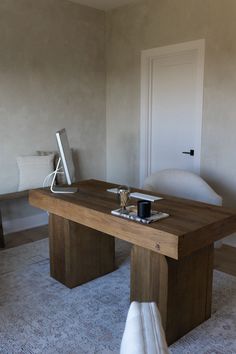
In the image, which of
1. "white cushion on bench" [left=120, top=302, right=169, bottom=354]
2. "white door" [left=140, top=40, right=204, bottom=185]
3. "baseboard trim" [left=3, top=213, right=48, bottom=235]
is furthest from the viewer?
"baseboard trim" [left=3, top=213, right=48, bottom=235]

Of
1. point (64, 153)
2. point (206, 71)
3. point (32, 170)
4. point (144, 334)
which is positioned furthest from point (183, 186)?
point (144, 334)

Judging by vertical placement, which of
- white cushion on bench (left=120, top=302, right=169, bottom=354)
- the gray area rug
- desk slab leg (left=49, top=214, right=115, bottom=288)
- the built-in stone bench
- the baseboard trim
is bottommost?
the gray area rug

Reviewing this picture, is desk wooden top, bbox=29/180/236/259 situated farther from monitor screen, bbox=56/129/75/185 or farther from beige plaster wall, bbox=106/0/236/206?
beige plaster wall, bbox=106/0/236/206

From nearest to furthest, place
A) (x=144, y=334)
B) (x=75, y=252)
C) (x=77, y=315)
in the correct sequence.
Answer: (x=144, y=334)
(x=77, y=315)
(x=75, y=252)

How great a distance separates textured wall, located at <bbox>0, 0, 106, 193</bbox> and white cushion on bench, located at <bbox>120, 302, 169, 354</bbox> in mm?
3454

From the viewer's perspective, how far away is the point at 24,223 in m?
4.28

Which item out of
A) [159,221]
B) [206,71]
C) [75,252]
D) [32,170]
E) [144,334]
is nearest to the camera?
[144,334]

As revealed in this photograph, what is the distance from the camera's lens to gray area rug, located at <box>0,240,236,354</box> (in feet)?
6.96

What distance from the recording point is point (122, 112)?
473 centimetres

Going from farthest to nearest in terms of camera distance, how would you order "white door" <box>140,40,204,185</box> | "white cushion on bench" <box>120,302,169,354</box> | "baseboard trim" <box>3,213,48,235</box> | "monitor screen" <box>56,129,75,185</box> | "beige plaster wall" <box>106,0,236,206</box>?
"baseboard trim" <box>3,213,48,235</box>, "white door" <box>140,40,204,185</box>, "beige plaster wall" <box>106,0,236,206</box>, "monitor screen" <box>56,129,75,185</box>, "white cushion on bench" <box>120,302,169,354</box>

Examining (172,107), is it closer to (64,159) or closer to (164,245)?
(64,159)

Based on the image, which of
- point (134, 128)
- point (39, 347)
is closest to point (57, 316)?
point (39, 347)

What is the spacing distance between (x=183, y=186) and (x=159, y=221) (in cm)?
125

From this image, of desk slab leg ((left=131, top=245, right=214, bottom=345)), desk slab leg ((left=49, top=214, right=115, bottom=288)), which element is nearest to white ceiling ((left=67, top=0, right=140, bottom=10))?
desk slab leg ((left=49, top=214, right=115, bottom=288))
